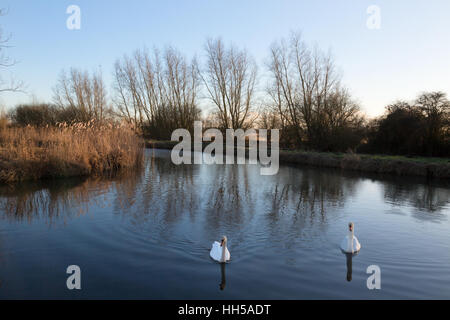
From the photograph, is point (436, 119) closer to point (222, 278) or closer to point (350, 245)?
point (350, 245)

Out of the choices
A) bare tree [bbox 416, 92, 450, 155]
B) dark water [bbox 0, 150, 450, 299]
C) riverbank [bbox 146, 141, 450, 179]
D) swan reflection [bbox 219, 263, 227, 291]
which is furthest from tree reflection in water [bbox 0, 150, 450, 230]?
bare tree [bbox 416, 92, 450, 155]

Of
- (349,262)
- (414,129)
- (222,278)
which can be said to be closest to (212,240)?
(222,278)

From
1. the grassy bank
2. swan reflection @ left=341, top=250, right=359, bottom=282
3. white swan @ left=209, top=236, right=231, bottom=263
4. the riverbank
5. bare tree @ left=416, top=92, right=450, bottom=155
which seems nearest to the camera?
swan reflection @ left=341, top=250, right=359, bottom=282

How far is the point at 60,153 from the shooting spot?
35.6ft

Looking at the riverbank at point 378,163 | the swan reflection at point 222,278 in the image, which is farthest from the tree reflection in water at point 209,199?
the riverbank at point 378,163

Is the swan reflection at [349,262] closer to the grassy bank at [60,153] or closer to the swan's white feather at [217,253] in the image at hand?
the swan's white feather at [217,253]

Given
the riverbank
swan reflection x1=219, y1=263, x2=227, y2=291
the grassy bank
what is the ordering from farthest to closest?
the riverbank → the grassy bank → swan reflection x1=219, y1=263, x2=227, y2=291

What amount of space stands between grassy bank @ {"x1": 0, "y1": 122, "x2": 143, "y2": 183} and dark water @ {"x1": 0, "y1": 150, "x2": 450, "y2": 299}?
128cm

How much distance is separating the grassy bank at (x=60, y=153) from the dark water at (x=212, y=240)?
1.28 m

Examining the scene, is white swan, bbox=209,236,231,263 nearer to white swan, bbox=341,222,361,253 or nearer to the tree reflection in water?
the tree reflection in water

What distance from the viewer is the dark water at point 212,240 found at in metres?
3.67

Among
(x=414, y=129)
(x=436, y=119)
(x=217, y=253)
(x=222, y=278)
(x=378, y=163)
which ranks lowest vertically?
(x=222, y=278)

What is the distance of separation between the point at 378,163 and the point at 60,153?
13649mm

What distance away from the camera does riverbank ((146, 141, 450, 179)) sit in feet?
43.3
